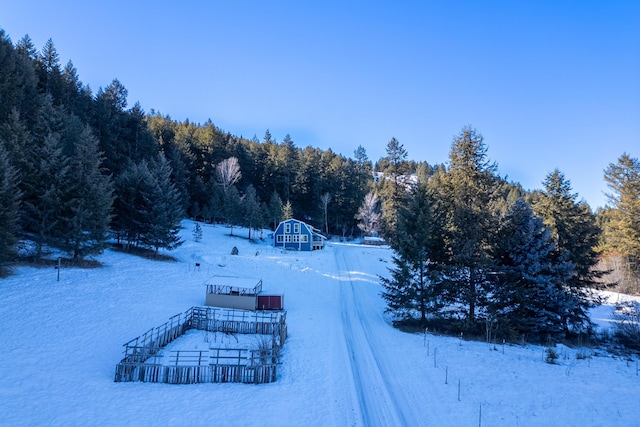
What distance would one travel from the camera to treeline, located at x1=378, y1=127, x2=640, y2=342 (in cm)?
2158


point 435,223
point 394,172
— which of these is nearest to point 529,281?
point 435,223

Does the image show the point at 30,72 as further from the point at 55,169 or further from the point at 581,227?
the point at 581,227

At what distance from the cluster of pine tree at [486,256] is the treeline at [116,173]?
2736 cm

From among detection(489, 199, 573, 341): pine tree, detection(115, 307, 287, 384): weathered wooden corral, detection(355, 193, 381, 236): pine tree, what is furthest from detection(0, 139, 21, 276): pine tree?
detection(355, 193, 381, 236): pine tree

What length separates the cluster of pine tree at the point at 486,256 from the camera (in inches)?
849

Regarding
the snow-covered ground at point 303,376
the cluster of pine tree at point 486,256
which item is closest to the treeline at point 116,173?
the snow-covered ground at point 303,376

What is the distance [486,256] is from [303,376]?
47.8 feet

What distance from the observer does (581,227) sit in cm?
2431

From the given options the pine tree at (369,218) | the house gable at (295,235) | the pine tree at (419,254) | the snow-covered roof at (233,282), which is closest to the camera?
the pine tree at (419,254)

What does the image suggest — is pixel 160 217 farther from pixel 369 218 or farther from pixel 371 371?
pixel 369 218

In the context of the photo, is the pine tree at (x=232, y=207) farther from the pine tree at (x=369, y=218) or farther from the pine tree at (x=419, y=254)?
the pine tree at (x=419, y=254)

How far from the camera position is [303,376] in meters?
14.7

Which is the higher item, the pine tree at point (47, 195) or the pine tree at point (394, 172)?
the pine tree at point (394, 172)

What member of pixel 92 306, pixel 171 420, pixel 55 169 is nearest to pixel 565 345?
pixel 171 420
